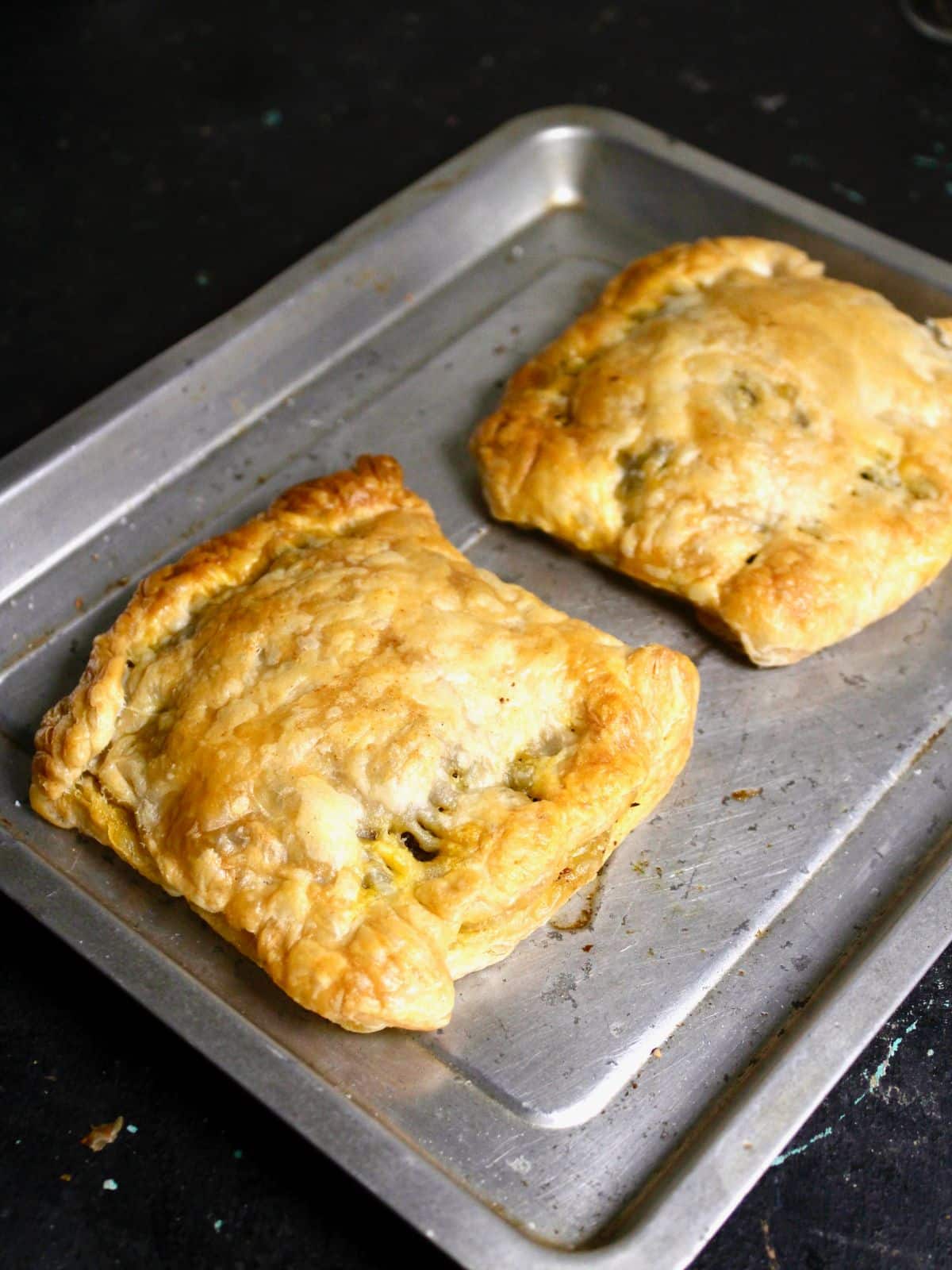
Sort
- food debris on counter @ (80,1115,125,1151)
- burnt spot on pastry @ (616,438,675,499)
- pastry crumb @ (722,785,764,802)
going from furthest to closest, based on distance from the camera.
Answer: burnt spot on pastry @ (616,438,675,499), pastry crumb @ (722,785,764,802), food debris on counter @ (80,1115,125,1151)

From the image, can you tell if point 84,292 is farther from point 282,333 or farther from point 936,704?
point 936,704

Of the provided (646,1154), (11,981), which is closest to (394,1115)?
(646,1154)

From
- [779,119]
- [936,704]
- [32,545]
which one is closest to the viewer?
[936,704]

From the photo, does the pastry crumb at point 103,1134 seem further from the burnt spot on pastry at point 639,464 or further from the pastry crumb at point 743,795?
the burnt spot on pastry at point 639,464

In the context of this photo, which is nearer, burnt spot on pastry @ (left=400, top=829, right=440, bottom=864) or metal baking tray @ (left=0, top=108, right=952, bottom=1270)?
metal baking tray @ (left=0, top=108, right=952, bottom=1270)

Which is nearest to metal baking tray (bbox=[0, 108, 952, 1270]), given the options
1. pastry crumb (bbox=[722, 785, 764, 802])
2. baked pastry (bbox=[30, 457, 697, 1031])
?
pastry crumb (bbox=[722, 785, 764, 802])

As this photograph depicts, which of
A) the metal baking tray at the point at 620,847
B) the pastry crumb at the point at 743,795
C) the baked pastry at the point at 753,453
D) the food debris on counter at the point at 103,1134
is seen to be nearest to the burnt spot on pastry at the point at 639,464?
the baked pastry at the point at 753,453

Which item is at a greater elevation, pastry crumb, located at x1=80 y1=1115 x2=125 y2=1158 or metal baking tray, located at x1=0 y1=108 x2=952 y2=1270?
metal baking tray, located at x1=0 y1=108 x2=952 y2=1270

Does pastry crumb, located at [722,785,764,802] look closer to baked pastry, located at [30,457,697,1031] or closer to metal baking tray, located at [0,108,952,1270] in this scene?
metal baking tray, located at [0,108,952,1270]
